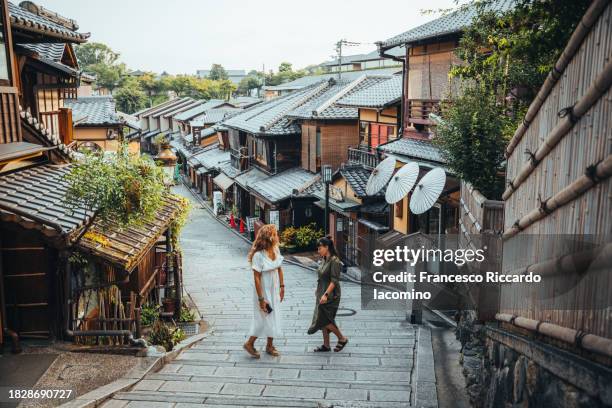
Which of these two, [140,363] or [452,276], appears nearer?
[140,363]

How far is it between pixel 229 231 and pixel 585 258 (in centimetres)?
3399

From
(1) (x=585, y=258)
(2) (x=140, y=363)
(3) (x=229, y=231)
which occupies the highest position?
(1) (x=585, y=258)

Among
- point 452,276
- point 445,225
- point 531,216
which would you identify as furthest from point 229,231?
point 531,216

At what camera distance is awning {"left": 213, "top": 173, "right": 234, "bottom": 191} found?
135ft

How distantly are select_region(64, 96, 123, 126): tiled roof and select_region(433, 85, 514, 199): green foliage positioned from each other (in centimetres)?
2364

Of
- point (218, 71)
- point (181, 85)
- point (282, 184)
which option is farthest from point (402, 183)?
point (218, 71)

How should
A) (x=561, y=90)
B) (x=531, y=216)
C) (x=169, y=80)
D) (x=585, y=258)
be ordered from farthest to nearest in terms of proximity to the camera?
(x=169, y=80)
(x=531, y=216)
(x=561, y=90)
(x=585, y=258)

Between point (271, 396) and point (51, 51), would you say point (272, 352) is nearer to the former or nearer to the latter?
point (271, 396)

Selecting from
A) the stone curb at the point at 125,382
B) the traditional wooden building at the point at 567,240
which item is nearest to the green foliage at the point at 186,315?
the stone curb at the point at 125,382

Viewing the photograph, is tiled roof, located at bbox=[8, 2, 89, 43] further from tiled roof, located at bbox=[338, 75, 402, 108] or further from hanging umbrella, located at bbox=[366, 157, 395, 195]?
tiled roof, located at bbox=[338, 75, 402, 108]

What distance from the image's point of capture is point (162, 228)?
1343 cm

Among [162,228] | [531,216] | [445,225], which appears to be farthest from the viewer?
[445,225]

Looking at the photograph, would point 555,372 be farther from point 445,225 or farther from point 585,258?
point 445,225

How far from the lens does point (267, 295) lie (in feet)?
29.4
